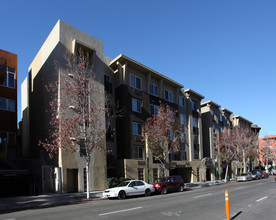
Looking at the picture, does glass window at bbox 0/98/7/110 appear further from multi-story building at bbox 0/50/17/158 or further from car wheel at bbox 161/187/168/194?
car wheel at bbox 161/187/168/194

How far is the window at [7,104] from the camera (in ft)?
87.4

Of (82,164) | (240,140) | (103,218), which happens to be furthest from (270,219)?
(240,140)

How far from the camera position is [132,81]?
34625mm

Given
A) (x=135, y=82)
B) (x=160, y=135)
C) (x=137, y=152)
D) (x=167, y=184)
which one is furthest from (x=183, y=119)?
(x=167, y=184)

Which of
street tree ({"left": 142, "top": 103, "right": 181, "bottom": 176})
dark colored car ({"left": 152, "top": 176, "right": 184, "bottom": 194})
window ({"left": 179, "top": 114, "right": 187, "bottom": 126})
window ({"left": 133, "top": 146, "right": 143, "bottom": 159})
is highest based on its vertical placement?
window ({"left": 179, "top": 114, "right": 187, "bottom": 126})

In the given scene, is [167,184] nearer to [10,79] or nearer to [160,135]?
[160,135]

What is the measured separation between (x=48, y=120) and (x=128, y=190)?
12.0 m

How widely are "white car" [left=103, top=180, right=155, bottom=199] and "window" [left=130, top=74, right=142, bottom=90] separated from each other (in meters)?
15.8

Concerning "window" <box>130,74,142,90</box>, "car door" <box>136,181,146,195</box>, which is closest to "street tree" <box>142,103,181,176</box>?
"window" <box>130,74,142,90</box>

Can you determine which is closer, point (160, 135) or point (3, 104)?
point (3, 104)

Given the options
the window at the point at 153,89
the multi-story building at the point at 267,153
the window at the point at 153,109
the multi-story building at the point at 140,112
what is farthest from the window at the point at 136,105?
the multi-story building at the point at 267,153

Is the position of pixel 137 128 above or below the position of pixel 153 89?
below

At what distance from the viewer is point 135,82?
3503cm

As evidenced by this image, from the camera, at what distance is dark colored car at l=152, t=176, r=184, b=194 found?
23.4 meters
